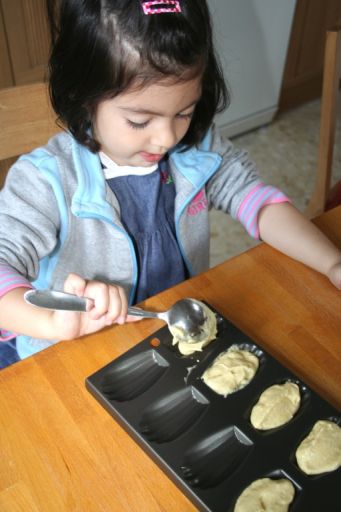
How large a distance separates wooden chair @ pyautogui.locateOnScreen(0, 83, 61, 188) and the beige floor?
1.09 meters

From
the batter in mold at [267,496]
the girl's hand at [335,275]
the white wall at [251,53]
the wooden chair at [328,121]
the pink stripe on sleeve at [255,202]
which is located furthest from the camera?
the white wall at [251,53]

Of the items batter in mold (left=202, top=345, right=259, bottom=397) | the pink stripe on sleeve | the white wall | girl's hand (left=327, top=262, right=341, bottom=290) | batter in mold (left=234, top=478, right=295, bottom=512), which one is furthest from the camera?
the white wall

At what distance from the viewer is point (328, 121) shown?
126 cm

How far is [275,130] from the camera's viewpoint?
8.50 feet

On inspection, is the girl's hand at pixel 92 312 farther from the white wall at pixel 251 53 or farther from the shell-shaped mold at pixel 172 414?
the white wall at pixel 251 53

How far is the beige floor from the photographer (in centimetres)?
206

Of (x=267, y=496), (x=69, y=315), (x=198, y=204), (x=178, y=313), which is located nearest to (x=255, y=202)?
(x=198, y=204)

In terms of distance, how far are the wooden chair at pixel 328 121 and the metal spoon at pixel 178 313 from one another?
0.71 m

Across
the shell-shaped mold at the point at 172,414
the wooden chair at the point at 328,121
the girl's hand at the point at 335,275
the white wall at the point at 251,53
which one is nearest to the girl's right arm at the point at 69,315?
the shell-shaped mold at the point at 172,414

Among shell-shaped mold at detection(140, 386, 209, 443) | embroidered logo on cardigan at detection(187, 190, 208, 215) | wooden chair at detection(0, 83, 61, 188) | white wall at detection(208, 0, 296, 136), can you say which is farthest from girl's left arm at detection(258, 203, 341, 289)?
white wall at detection(208, 0, 296, 136)

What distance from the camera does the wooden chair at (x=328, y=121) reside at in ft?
3.66

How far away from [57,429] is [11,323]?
19cm

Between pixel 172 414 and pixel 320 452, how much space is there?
0.18 metres

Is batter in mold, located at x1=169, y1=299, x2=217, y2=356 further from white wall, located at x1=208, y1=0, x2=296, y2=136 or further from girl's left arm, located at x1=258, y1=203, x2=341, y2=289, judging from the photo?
white wall, located at x1=208, y1=0, x2=296, y2=136
